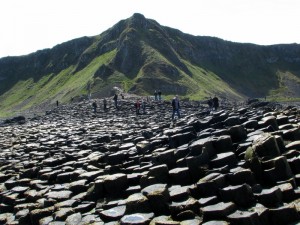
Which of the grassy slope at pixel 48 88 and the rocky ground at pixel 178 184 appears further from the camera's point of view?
the grassy slope at pixel 48 88

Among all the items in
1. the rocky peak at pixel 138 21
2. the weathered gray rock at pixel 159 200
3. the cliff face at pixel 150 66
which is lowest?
the weathered gray rock at pixel 159 200

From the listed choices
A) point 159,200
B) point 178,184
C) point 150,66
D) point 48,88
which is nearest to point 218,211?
point 159,200

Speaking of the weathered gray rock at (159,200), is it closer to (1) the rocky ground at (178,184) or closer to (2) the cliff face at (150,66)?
(1) the rocky ground at (178,184)

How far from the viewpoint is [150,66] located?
11050cm

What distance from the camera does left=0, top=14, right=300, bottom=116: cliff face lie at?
352 ft

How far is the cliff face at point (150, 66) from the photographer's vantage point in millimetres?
107188

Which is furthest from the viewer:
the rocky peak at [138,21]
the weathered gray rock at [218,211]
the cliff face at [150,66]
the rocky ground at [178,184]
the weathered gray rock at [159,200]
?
the rocky peak at [138,21]

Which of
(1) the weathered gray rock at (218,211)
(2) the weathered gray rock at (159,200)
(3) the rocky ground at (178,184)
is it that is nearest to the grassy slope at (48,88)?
(3) the rocky ground at (178,184)

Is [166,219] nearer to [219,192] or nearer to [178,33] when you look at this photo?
[219,192]

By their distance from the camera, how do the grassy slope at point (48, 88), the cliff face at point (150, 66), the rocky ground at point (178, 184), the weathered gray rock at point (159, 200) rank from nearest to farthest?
the rocky ground at point (178, 184), the weathered gray rock at point (159, 200), the cliff face at point (150, 66), the grassy slope at point (48, 88)

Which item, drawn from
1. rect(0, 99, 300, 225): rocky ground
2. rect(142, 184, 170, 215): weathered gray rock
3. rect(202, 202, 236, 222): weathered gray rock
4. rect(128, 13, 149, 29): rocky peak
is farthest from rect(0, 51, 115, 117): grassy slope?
rect(202, 202, 236, 222): weathered gray rock

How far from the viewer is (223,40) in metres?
180

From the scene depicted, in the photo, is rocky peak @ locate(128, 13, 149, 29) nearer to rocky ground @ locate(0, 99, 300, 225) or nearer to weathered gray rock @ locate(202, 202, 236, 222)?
rocky ground @ locate(0, 99, 300, 225)

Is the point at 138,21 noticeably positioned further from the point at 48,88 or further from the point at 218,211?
the point at 218,211
